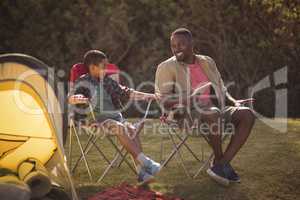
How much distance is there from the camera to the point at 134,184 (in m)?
3.96

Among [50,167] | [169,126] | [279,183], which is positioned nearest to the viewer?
[50,167]

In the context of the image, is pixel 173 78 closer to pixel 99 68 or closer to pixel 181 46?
pixel 181 46

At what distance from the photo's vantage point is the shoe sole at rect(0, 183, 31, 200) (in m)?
2.93

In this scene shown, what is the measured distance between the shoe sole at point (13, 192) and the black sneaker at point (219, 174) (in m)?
1.42

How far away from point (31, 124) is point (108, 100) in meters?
0.81

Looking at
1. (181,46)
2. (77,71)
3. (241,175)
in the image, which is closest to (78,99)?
(77,71)

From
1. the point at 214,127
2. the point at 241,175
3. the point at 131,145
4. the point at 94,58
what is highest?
the point at 94,58

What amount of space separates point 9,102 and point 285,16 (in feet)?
20.3

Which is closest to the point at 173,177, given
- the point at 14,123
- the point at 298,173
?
the point at 298,173

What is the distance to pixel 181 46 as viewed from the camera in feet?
13.8

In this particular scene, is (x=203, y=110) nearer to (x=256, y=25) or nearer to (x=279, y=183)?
(x=279, y=183)

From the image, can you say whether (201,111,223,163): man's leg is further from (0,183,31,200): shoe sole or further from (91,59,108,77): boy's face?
(0,183,31,200): shoe sole

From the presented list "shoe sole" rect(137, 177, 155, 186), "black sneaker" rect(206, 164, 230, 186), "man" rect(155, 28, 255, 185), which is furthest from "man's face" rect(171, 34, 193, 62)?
"shoe sole" rect(137, 177, 155, 186)

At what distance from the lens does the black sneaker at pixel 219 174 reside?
382 centimetres
